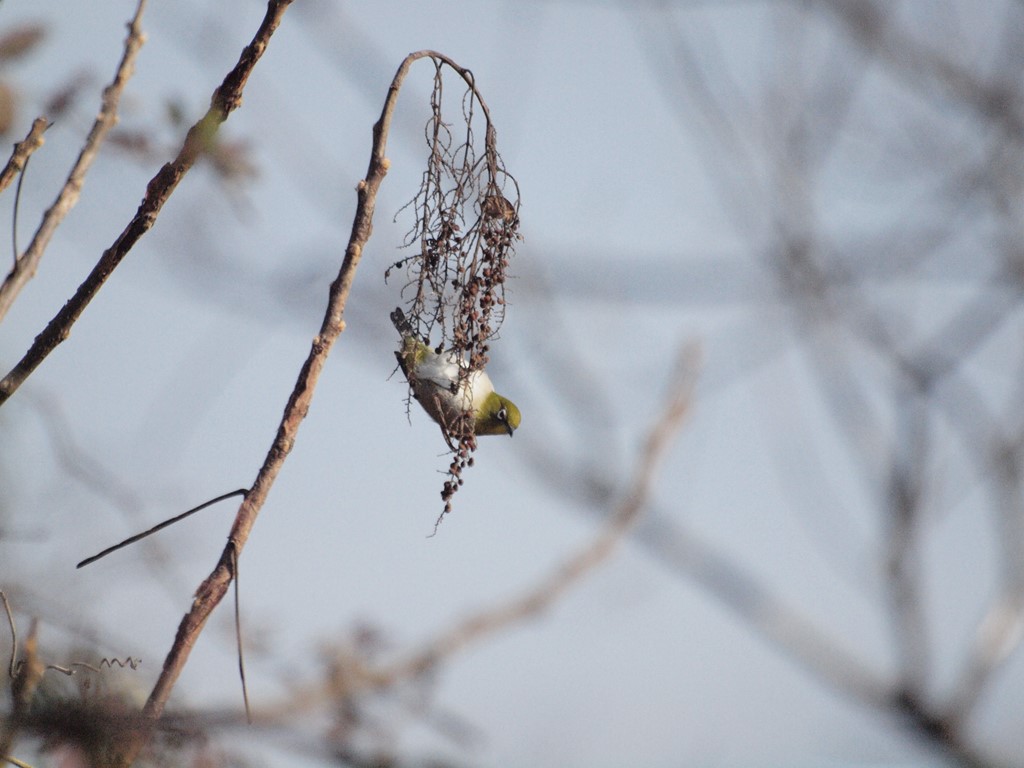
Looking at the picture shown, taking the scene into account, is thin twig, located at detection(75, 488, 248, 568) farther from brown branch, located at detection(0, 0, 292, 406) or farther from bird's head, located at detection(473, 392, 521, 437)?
bird's head, located at detection(473, 392, 521, 437)

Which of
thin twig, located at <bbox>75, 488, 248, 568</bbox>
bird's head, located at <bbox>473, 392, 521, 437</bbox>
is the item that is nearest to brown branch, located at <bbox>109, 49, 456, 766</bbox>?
thin twig, located at <bbox>75, 488, 248, 568</bbox>

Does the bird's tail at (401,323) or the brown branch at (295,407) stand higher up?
the bird's tail at (401,323)

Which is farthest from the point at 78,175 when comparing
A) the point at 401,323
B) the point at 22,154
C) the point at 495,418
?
the point at 495,418

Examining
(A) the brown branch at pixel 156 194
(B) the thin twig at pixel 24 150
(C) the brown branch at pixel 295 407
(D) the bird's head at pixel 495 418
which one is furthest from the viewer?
(D) the bird's head at pixel 495 418

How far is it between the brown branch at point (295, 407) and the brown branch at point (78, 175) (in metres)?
0.29

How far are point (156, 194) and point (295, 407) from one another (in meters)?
0.35

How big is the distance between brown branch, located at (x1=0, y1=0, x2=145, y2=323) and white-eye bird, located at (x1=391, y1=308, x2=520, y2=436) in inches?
28.2

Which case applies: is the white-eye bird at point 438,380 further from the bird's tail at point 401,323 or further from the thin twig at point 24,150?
the thin twig at point 24,150

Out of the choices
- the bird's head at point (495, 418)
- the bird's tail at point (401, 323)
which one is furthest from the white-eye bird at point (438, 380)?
the bird's head at point (495, 418)

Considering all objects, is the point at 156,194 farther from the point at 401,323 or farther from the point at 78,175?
the point at 401,323

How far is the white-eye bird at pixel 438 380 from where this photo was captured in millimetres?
1923

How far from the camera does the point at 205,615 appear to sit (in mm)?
1135

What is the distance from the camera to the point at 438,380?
1.97 m

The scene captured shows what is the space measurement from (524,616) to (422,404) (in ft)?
7.17
